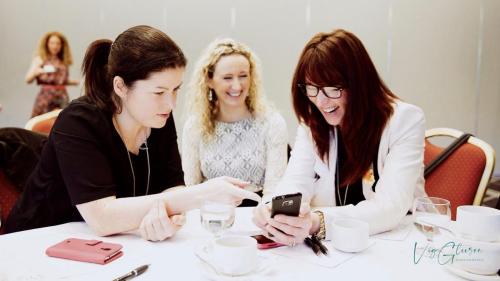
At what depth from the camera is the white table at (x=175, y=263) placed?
113cm

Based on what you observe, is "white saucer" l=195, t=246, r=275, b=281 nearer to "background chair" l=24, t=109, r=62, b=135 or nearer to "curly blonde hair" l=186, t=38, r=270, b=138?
"background chair" l=24, t=109, r=62, b=135

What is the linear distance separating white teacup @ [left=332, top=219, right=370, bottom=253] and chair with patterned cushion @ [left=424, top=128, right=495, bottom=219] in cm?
101

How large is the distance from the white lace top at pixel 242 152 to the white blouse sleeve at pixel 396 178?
1102mm

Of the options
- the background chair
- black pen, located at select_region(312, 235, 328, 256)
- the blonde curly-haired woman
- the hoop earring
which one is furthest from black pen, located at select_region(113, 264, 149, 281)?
the hoop earring

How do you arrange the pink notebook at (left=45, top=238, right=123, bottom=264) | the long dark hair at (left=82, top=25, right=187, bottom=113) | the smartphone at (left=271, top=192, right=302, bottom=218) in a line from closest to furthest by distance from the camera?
the pink notebook at (left=45, top=238, right=123, bottom=264) < the smartphone at (left=271, top=192, right=302, bottom=218) < the long dark hair at (left=82, top=25, right=187, bottom=113)

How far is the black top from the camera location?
4.83ft

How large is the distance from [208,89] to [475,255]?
2.17 meters

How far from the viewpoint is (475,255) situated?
109 centimetres

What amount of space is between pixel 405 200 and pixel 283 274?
672 millimetres

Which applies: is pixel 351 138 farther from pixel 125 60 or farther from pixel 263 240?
pixel 125 60

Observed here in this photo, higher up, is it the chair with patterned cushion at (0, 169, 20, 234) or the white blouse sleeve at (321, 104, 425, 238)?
the white blouse sleeve at (321, 104, 425, 238)

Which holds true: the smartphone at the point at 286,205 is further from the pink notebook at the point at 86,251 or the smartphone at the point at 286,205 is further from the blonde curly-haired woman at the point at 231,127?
the blonde curly-haired woman at the point at 231,127

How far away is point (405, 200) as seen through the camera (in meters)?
1.59

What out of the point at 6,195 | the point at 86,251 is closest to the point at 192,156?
the point at 6,195
